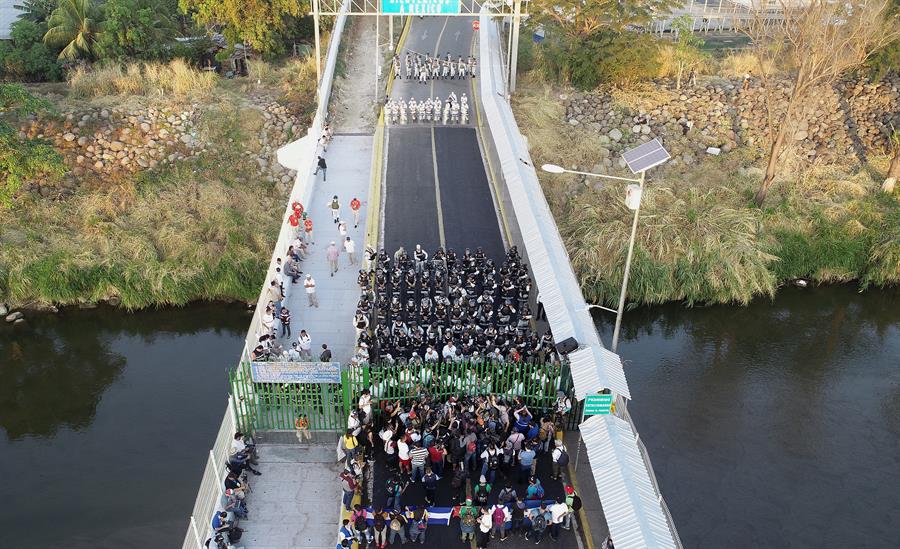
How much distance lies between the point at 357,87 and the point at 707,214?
17.5 m

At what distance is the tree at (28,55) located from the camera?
3641 cm

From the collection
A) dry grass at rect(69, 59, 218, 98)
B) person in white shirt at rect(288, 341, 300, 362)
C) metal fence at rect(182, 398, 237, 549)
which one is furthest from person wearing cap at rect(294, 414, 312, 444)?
dry grass at rect(69, 59, 218, 98)

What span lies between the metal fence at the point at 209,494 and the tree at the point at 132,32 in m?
27.5

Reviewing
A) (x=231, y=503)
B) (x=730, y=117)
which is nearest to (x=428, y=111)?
(x=730, y=117)

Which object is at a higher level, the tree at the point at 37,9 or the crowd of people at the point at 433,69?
the tree at the point at 37,9

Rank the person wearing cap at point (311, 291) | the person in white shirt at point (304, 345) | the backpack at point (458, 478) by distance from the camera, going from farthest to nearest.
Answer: the person wearing cap at point (311, 291)
the person in white shirt at point (304, 345)
the backpack at point (458, 478)

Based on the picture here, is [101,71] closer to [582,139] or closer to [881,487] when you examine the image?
[582,139]

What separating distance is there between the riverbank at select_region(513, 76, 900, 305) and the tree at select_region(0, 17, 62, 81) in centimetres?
2284

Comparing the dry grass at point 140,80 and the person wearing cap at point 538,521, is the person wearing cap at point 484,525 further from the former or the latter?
the dry grass at point 140,80

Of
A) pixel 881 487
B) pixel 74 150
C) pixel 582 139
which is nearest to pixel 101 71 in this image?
pixel 74 150

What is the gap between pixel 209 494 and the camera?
14195 mm

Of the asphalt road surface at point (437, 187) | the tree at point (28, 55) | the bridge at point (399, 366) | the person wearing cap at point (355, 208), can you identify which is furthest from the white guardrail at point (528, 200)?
the tree at point (28, 55)

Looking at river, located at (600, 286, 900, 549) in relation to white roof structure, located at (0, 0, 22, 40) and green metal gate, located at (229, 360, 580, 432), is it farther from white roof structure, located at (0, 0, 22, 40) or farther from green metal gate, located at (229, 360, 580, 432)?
white roof structure, located at (0, 0, 22, 40)

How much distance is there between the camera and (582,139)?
33.6m
